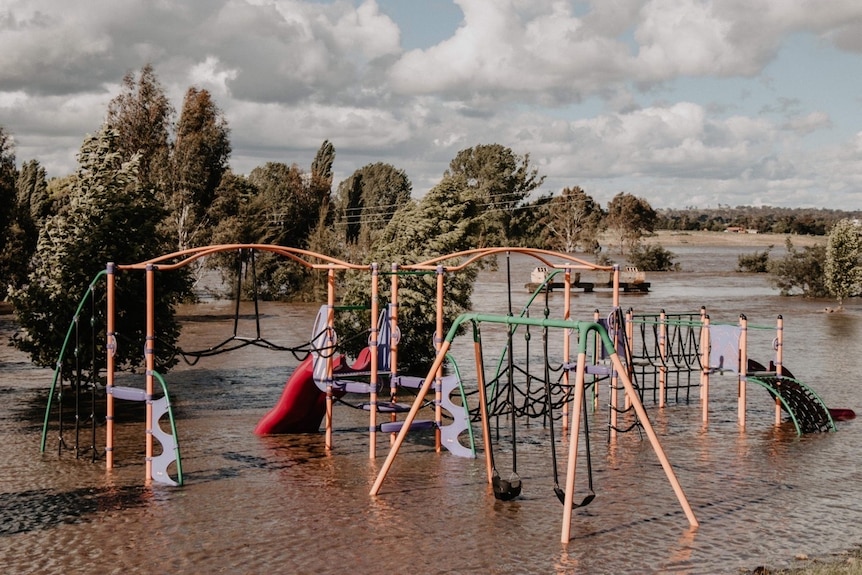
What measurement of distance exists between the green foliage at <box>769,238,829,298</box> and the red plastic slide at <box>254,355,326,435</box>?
40166 mm

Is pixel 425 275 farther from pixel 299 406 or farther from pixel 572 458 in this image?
pixel 572 458

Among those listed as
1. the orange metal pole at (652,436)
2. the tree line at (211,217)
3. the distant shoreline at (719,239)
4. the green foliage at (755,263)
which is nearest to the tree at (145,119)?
the tree line at (211,217)

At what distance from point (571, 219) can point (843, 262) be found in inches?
2961

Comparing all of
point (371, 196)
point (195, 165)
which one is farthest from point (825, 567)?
point (371, 196)

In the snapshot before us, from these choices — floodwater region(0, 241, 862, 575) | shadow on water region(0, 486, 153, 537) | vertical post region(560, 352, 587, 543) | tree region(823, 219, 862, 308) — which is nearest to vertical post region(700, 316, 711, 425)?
floodwater region(0, 241, 862, 575)

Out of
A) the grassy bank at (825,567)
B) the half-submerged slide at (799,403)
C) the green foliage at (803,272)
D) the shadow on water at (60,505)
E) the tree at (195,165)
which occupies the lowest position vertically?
the grassy bank at (825,567)

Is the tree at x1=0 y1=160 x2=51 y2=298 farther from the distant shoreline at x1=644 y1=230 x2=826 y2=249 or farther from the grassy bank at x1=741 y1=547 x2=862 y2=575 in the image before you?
the distant shoreline at x1=644 y1=230 x2=826 y2=249

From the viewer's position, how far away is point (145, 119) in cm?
4691

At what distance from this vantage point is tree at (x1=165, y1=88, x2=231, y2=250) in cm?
4669

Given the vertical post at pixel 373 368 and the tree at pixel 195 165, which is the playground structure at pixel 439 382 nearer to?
the vertical post at pixel 373 368

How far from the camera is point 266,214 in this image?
176ft

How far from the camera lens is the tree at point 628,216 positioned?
119 metres

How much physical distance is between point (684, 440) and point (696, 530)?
5221 millimetres

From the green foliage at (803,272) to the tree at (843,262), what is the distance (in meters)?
5.53
